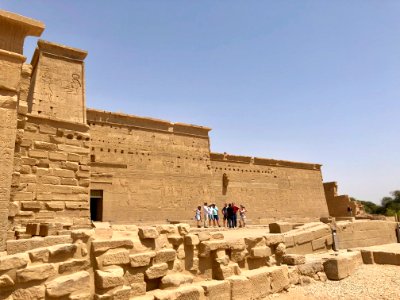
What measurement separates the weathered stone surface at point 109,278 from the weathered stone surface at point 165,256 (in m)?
0.70

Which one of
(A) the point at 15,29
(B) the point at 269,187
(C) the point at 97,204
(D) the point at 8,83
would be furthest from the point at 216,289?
(B) the point at 269,187

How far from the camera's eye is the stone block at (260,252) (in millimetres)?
5522

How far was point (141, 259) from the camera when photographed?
3.95m

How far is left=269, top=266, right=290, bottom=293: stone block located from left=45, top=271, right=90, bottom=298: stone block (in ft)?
10.6

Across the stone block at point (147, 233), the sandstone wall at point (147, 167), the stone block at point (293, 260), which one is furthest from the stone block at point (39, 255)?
the sandstone wall at point (147, 167)

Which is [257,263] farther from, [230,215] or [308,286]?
[230,215]

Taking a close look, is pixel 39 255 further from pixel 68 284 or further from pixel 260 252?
pixel 260 252

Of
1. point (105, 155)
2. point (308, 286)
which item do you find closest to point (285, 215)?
point (105, 155)

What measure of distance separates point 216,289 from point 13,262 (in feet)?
8.67

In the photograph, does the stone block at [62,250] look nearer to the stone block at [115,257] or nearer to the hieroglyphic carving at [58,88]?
the stone block at [115,257]

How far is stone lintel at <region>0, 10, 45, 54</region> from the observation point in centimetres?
447

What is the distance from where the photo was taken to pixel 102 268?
3596mm

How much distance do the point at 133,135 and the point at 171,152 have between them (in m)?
2.44

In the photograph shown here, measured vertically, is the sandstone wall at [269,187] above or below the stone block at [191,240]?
above
